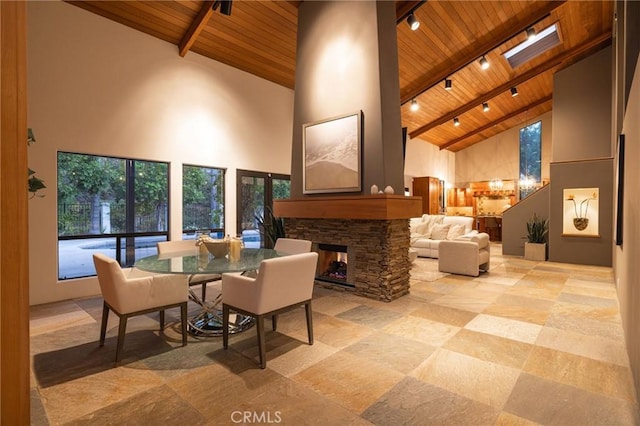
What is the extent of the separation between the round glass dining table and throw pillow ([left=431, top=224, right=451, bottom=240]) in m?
5.41

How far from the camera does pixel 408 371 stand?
248 cm

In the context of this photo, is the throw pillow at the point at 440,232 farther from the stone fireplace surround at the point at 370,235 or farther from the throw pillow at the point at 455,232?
the stone fireplace surround at the point at 370,235

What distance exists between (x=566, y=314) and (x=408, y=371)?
8.26ft

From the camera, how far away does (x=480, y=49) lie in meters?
6.65

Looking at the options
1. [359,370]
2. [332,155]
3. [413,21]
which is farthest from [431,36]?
[359,370]

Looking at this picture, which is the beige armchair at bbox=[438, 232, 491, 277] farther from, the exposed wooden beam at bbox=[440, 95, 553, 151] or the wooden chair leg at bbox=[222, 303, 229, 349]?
the exposed wooden beam at bbox=[440, 95, 553, 151]

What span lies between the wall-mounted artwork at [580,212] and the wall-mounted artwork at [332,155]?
5463 mm

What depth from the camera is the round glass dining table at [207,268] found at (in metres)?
2.68

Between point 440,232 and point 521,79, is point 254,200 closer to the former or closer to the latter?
point 440,232

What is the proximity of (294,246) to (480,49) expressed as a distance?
5752 mm

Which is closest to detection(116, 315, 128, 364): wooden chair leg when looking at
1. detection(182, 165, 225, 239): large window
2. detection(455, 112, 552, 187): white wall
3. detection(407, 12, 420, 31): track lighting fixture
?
detection(182, 165, 225, 239): large window

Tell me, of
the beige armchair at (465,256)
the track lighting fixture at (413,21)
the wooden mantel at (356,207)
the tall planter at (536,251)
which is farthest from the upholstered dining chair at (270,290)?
the tall planter at (536,251)

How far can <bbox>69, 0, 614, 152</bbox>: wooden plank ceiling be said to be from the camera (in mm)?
4953

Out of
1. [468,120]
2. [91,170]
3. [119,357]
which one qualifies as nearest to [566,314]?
[119,357]
